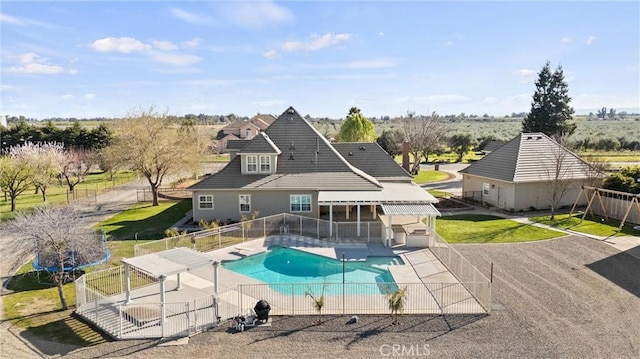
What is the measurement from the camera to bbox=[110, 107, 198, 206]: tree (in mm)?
38188

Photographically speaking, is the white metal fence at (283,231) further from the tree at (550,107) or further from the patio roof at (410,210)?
the tree at (550,107)

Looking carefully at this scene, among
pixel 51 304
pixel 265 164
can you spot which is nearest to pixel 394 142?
pixel 265 164

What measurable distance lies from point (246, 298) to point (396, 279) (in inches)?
270

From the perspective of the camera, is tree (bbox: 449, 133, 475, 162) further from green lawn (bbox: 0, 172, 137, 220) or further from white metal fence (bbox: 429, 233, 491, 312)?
white metal fence (bbox: 429, 233, 491, 312)

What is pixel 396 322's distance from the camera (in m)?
15.9

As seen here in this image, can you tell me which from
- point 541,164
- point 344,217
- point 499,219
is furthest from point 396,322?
point 541,164

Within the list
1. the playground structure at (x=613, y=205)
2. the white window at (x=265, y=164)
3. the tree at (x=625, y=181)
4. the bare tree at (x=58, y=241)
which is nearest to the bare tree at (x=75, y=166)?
the white window at (x=265, y=164)

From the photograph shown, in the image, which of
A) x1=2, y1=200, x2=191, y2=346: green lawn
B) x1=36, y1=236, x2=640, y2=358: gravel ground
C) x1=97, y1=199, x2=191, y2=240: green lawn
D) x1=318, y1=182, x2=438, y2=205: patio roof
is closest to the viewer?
x1=36, y1=236, x2=640, y2=358: gravel ground

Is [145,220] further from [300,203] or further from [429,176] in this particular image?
Answer: [429,176]

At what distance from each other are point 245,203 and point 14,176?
2213 cm

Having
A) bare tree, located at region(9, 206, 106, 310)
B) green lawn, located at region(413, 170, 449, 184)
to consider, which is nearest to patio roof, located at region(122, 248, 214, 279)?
bare tree, located at region(9, 206, 106, 310)

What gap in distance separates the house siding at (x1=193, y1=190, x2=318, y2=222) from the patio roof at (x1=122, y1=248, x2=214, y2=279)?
12.5m

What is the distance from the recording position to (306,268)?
77.4 feet

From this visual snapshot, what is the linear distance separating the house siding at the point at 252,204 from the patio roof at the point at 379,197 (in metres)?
2.48
